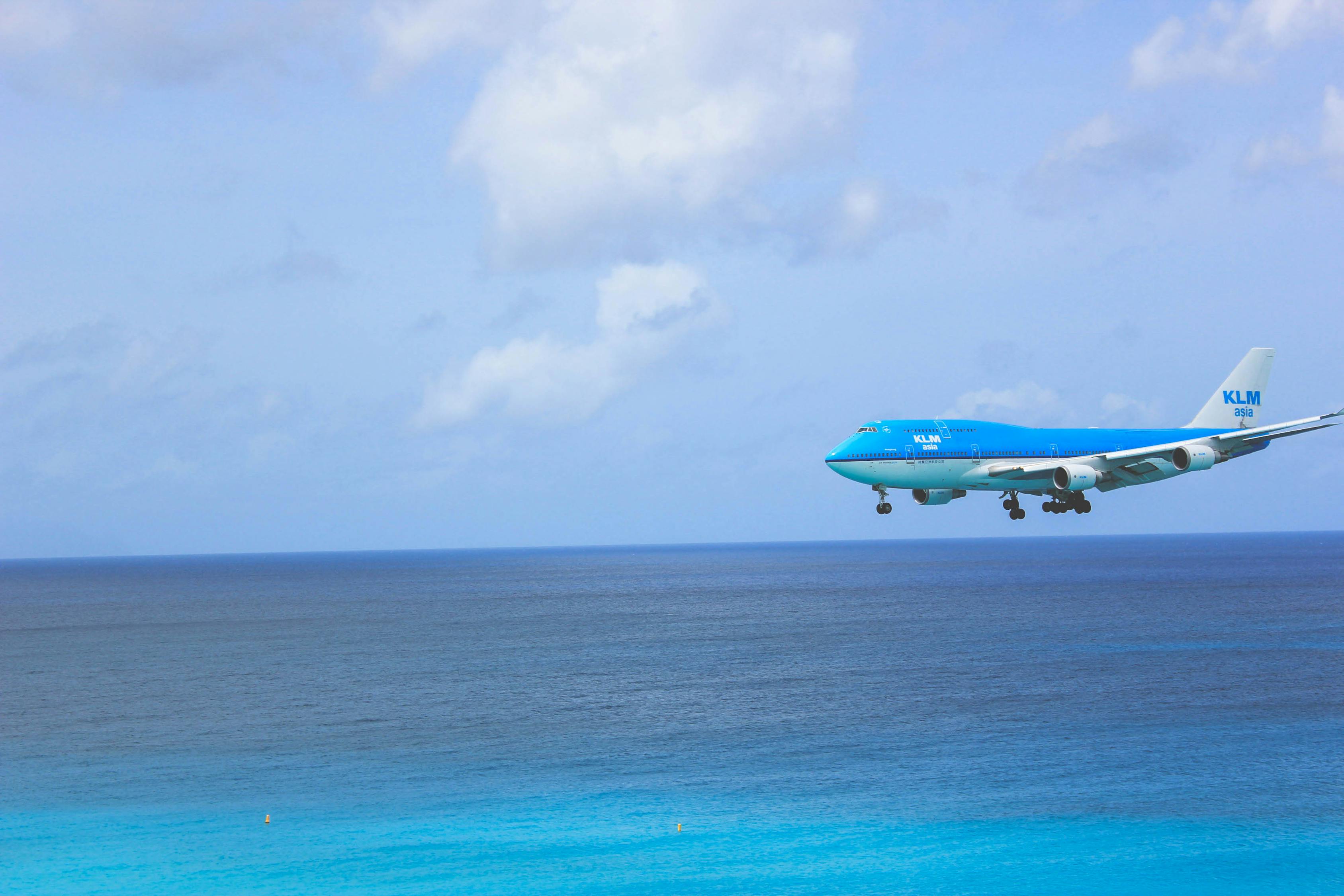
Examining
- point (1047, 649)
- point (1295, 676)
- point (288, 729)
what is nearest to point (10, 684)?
point (288, 729)

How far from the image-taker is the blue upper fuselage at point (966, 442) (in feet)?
231

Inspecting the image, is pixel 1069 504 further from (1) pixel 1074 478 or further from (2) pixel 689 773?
(2) pixel 689 773

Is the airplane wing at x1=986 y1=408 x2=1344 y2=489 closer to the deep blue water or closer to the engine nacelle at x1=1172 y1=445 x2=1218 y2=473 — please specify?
the engine nacelle at x1=1172 y1=445 x2=1218 y2=473

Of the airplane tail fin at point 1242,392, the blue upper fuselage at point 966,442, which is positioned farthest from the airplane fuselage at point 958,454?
the airplane tail fin at point 1242,392

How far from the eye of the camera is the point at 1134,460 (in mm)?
76250

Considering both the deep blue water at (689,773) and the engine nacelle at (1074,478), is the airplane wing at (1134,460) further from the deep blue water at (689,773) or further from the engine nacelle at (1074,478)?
the deep blue water at (689,773)

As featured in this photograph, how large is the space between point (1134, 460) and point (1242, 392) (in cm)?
2591

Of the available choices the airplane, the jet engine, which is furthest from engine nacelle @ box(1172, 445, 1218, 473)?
the jet engine

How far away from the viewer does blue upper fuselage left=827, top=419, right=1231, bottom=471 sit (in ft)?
231

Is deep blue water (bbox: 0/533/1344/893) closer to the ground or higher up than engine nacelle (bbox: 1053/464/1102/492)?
closer to the ground

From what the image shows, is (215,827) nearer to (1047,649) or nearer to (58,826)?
(58,826)

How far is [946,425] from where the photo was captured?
7344cm

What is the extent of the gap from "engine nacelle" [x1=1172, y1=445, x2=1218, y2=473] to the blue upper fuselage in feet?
21.0

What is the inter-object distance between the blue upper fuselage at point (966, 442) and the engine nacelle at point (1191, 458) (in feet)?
21.0
